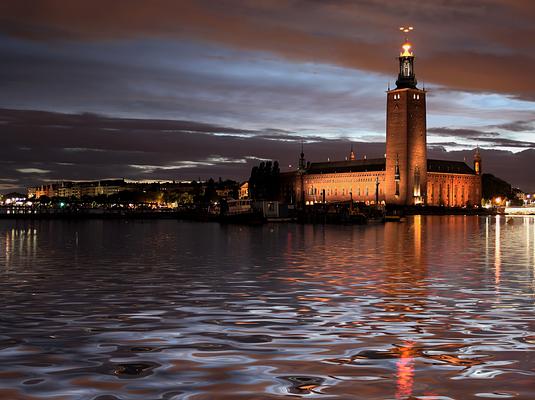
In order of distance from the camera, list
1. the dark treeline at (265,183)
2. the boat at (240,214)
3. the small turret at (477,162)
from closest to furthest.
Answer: the boat at (240,214)
the dark treeline at (265,183)
the small turret at (477,162)

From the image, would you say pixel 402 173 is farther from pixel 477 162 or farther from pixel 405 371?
pixel 405 371

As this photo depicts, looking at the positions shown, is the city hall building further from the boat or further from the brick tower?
the boat

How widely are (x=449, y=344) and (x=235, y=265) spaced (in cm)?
1369

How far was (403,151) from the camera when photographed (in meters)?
137

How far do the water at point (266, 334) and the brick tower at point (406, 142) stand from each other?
117189mm

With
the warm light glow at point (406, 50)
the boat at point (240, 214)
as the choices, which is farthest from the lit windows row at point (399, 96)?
the boat at point (240, 214)

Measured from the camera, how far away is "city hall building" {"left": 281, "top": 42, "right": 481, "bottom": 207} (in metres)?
137

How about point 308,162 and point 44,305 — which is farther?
point 308,162

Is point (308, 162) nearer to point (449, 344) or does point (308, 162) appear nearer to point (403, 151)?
point (403, 151)

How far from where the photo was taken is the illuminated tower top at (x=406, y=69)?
137875 millimetres

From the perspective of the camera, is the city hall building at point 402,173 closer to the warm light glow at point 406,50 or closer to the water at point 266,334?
the warm light glow at point 406,50

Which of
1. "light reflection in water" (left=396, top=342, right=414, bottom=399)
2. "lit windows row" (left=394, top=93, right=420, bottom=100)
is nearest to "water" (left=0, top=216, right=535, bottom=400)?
"light reflection in water" (left=396, top=342, right=414, bottom=399)

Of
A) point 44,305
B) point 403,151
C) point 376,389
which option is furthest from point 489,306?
point 403,151

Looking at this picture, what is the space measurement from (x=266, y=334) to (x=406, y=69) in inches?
5297
